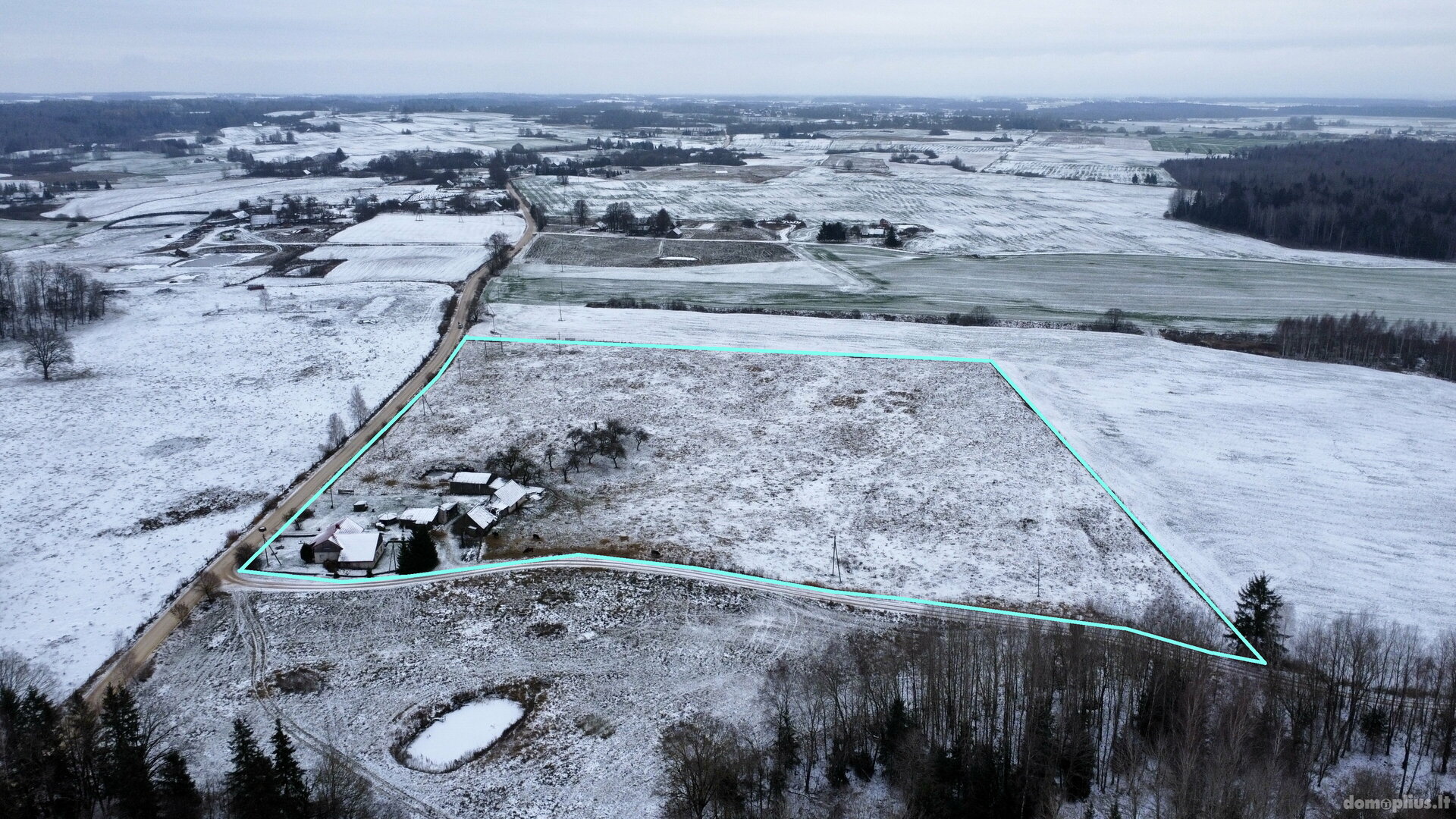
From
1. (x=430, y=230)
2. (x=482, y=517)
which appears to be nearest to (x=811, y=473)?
(x=482, y=517)

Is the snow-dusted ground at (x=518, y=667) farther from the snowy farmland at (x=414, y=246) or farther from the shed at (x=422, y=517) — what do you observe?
the snowy farmland at (x=414, y=246)

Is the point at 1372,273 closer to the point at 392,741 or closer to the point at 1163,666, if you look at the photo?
the point at 1163,666

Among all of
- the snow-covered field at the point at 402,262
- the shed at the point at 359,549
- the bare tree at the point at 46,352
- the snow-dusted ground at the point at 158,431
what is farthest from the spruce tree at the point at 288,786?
the snow-covered field at the point at 402,262

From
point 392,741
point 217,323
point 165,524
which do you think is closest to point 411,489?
point 165,524

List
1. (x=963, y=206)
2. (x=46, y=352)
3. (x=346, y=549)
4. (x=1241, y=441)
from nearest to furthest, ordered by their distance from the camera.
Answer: (x=346, y=549)
(x=1241, y=441)
(x=46, y=352)
(x=963, y=206)

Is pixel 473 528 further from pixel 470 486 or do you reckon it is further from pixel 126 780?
pixel 126 780

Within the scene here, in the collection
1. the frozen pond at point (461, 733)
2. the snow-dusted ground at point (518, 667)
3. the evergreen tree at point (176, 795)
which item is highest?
the evergreen tree at point (176, 795)

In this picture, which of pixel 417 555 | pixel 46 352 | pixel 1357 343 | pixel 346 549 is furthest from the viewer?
pixel 1357 343
